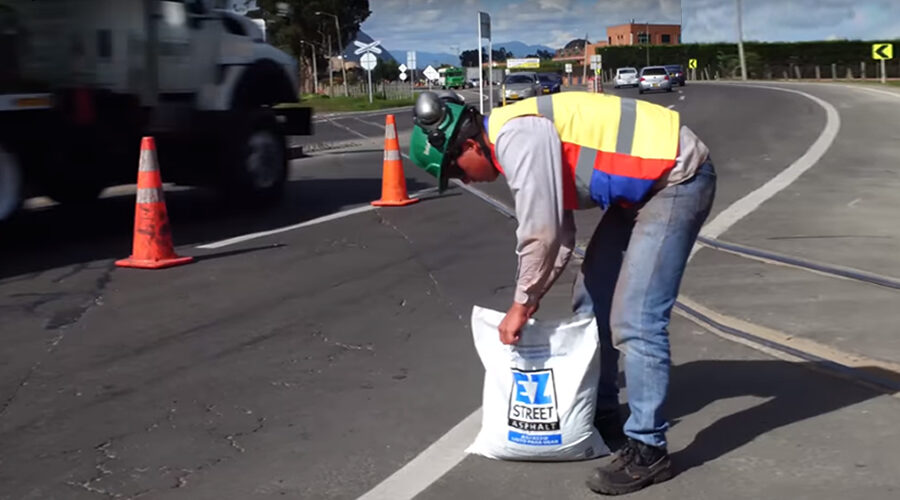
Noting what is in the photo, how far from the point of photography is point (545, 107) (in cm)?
399

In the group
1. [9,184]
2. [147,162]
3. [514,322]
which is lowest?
[514,322]

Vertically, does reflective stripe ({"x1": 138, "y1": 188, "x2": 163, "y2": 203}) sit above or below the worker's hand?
above

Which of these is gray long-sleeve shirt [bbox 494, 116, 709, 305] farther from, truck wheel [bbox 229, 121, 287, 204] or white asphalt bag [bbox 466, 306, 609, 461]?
truck wheel [bbox 229, 121, 287, 204]

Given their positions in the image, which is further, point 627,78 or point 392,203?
point 627,78

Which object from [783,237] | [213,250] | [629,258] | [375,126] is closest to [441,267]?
[213,250]

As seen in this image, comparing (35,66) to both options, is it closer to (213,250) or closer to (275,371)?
(213,250)

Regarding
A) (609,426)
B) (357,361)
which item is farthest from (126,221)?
(609,426)

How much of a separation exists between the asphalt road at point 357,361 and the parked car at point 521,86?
33.9 metres

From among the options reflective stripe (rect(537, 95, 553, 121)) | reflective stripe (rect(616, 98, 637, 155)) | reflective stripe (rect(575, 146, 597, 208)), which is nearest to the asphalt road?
reflective stripe (rect(575, 146, 597, 208))

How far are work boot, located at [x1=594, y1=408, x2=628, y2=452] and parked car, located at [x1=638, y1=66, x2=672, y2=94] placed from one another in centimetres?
5482

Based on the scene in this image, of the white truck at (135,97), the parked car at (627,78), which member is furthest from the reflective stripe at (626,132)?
the parked car at (627,78)

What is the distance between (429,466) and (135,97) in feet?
26.2

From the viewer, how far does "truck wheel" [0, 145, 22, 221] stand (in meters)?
10.2

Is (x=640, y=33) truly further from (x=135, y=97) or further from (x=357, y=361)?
(x=357, y=361)
